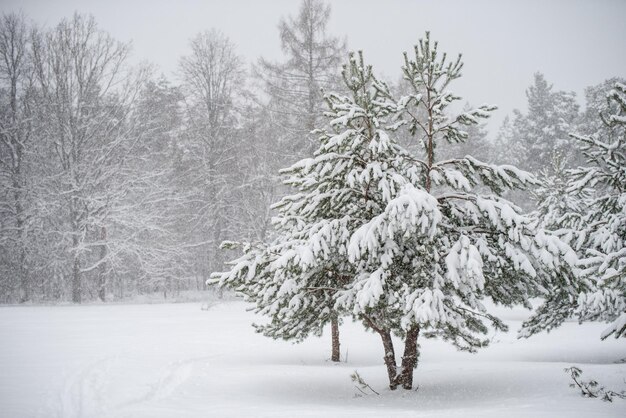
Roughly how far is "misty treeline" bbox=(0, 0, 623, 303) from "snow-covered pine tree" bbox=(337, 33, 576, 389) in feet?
32.3

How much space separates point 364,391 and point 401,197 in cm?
427

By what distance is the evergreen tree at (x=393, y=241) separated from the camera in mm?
7078

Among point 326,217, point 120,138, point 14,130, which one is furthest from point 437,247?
point 14,130

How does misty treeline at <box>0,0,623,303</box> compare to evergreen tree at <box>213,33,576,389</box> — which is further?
misty treeline at <box>0,0,623,303</box>

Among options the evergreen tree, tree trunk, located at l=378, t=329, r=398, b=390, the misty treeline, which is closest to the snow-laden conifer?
the evergreen tree

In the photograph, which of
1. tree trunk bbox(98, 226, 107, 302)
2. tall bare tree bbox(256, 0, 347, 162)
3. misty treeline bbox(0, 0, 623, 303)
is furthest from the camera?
tree trunk bbox(98, 226, 107, 302)

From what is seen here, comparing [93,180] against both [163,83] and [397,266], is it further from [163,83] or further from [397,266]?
→ [397,266]

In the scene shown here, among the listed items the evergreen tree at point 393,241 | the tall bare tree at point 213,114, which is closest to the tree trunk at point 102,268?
the tall bare tree at point 213,114

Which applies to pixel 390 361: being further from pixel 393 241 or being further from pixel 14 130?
pixel 14 130

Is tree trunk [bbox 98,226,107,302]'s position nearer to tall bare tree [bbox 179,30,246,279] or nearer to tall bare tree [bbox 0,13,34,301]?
tall bare tree [bbox 0,13,34,301]

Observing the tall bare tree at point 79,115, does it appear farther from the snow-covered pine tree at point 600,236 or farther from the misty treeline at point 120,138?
the snow-covered pine tree at point 600,236

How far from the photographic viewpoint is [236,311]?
70.0ft

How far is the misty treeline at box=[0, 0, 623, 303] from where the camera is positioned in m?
18.7

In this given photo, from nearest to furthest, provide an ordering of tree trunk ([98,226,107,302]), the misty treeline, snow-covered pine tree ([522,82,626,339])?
snow-covered pine tree ([522,82,626,339]) → the misty treeline → tree trunk ([98,226,107,302])
